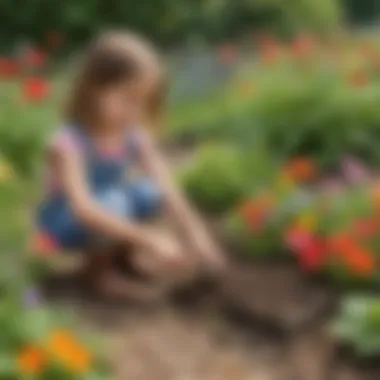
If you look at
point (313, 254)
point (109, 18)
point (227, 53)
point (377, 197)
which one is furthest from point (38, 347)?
point (109, 18)

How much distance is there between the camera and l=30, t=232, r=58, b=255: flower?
3232 millimetres

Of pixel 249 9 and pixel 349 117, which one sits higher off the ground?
pixel 249 9

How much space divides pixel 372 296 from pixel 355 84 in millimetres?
2098

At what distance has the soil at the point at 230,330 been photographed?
2910mm

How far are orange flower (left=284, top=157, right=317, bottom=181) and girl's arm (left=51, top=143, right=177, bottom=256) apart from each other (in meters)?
1.03

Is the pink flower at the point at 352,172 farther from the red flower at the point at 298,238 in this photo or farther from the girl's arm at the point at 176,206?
the girl's arm at the point at 176,206

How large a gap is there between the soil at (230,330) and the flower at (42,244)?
Result: 0.31 ft

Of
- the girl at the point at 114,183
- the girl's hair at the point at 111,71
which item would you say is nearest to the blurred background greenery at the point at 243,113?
the girl at the point at 114,183

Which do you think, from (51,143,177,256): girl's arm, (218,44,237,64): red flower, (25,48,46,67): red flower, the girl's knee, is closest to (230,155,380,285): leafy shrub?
the girl's knee

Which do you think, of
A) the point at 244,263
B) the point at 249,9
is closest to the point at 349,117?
the point at 244,263

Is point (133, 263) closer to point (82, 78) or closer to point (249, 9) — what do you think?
point (82, 78)

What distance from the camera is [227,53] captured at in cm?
646

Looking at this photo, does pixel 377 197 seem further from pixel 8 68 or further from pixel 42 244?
pixel 8 68

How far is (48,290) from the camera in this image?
10.8ft
